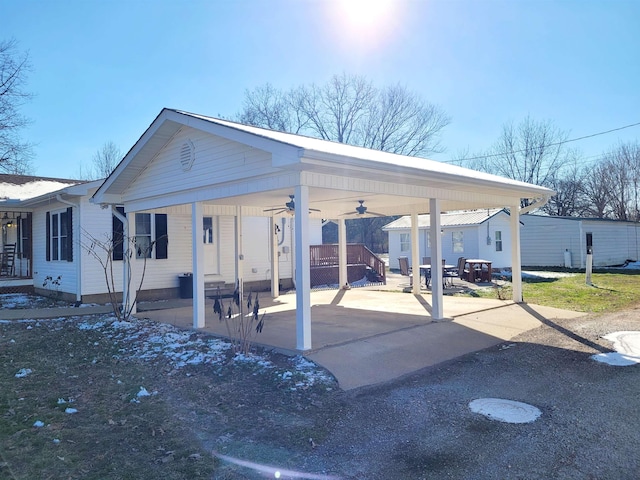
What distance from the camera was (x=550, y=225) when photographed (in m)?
23.9

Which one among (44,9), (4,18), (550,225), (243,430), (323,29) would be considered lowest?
(243,430)

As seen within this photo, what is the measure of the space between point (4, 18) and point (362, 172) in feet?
53.2

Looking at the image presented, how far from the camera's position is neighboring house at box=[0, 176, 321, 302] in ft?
38.8

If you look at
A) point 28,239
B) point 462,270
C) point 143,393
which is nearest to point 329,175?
point 143,393

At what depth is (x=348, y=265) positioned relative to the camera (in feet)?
62.7

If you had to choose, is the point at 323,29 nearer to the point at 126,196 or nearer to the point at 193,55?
the point at 193,55

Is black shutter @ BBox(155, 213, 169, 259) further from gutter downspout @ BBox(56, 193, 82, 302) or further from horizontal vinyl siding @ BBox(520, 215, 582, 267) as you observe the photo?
horizontal vinyl siding @ BBox(520, 215, 582, 267)

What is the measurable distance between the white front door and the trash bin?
934mm

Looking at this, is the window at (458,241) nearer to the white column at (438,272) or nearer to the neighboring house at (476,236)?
the neighboring house at (476,236)

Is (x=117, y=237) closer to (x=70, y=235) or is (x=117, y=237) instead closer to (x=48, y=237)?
(x=70, y=235)

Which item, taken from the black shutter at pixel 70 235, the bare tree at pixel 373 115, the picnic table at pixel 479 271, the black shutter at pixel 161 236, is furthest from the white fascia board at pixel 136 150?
the bare tree at pixel 373 115

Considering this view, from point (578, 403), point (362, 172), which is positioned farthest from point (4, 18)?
point (578, 403)

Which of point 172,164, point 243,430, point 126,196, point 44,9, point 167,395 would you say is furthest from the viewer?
point 126,196

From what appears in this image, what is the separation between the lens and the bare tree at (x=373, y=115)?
33.2m
